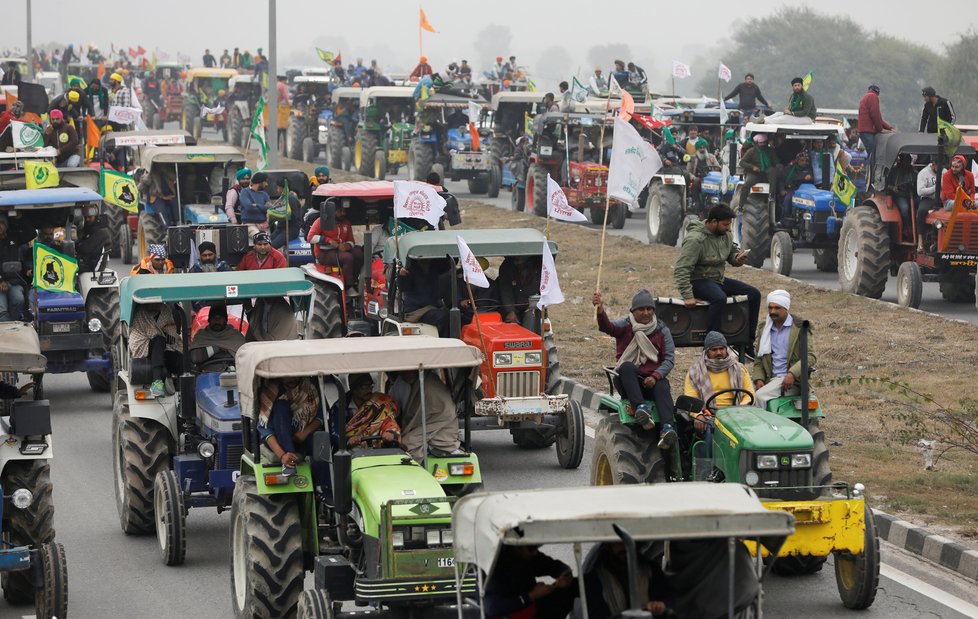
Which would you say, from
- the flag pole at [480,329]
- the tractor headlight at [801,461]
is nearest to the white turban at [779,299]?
the tractor headlight at [801,461]

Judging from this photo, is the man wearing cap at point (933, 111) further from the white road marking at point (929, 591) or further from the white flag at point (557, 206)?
the white road marking at point (929, 591)

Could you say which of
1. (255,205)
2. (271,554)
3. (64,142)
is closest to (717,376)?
(271,554)

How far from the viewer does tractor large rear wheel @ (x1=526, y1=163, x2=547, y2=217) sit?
3356 centimetres

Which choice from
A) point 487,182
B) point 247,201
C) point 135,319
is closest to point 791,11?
point 487,182

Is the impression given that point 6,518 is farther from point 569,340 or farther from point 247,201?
point 247,201

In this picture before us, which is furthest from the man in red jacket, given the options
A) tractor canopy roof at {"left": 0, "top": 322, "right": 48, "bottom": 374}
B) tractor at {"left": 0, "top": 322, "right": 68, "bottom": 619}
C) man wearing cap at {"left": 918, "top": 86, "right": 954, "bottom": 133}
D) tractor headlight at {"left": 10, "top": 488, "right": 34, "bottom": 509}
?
tractor headlight at {"left": 10, "top": 488, "right": 34, "bottom": 509}

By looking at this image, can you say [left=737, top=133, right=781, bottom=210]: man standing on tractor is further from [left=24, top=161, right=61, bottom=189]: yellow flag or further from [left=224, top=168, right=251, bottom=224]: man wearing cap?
[left=24, top=161, right=61, bottom=189]: yellow flag

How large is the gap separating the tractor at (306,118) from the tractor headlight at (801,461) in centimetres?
3653

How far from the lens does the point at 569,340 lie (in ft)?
69.2

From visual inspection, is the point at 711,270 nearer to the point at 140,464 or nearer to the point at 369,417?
the point at 369,417

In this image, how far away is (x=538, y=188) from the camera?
33.6m

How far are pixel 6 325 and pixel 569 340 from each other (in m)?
10.6

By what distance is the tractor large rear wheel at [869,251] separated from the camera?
915 inches

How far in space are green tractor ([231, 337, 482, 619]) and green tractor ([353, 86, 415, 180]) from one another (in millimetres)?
29812
